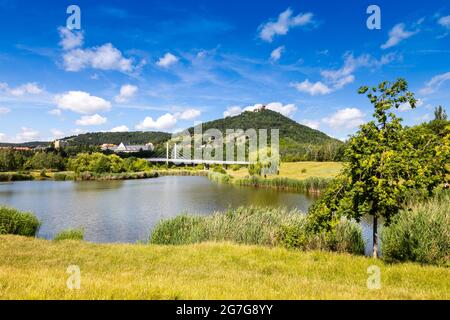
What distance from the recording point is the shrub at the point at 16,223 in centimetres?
1739

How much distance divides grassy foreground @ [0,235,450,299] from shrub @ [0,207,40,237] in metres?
4.00

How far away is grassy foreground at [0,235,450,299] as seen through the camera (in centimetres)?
595

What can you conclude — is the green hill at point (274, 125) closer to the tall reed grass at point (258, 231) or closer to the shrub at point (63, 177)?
the shrub at point (63, 177)

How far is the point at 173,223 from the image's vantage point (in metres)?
16.7

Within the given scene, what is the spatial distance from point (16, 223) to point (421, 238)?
59.6ft

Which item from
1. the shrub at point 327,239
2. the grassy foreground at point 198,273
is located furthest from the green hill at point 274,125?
the grassy foreground at point 198,273

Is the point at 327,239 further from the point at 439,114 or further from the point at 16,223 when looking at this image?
the point at 439,114

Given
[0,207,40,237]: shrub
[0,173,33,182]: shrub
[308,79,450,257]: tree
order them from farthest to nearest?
1. [0,173,33,182]: shrub
2. [0,207,40,237]: shrub
3. [308,79,450,257]: tree

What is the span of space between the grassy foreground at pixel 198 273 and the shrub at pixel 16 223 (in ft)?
13.1

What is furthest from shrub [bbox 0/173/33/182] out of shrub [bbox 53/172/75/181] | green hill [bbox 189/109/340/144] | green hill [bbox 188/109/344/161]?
green hill [bbox 189/109/340/144]

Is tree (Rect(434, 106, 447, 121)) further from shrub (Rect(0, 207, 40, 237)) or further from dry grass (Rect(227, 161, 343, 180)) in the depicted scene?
shrub (Rect(0, 207, 40, 237))

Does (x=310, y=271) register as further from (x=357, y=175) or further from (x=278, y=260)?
(x=357, y=175)
